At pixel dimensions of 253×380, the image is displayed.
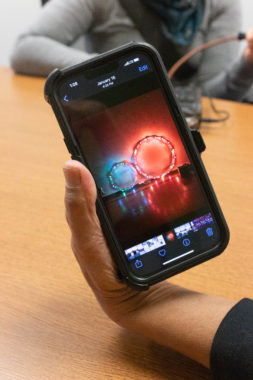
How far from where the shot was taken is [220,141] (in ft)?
2.78

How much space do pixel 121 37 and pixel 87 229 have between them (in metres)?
1.16

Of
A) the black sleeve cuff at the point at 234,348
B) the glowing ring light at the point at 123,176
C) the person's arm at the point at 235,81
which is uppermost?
the glowing ring light at the point at 123,176

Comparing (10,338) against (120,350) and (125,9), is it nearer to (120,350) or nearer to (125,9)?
(120,350)

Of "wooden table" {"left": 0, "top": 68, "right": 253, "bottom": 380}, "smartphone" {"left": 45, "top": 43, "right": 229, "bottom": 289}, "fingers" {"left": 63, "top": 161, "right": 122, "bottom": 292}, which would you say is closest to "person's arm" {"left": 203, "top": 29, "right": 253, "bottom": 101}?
"wooden table" {"left": 0, "top": 68, "right": 253, "bottom": 380}

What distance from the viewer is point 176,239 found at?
1.61 ft

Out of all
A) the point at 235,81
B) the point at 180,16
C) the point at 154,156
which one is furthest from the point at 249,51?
the point at 154,156

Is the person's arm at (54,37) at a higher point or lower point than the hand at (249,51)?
higher

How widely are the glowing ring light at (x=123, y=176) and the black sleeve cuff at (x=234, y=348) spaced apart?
0.55ft

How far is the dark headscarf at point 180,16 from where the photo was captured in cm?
139

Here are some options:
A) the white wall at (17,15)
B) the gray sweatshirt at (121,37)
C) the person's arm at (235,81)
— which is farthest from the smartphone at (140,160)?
the white wall at (17,15)

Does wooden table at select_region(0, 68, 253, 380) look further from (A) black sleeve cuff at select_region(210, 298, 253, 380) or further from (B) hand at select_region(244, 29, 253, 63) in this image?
(B) hand at select_region(244, 29, 253, 63)

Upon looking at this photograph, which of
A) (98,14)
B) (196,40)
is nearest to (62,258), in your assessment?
(98,14)

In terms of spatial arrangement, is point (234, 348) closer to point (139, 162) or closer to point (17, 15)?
point (139, 162)

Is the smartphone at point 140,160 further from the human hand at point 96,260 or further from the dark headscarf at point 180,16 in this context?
the dark headscarf at point 180,16
